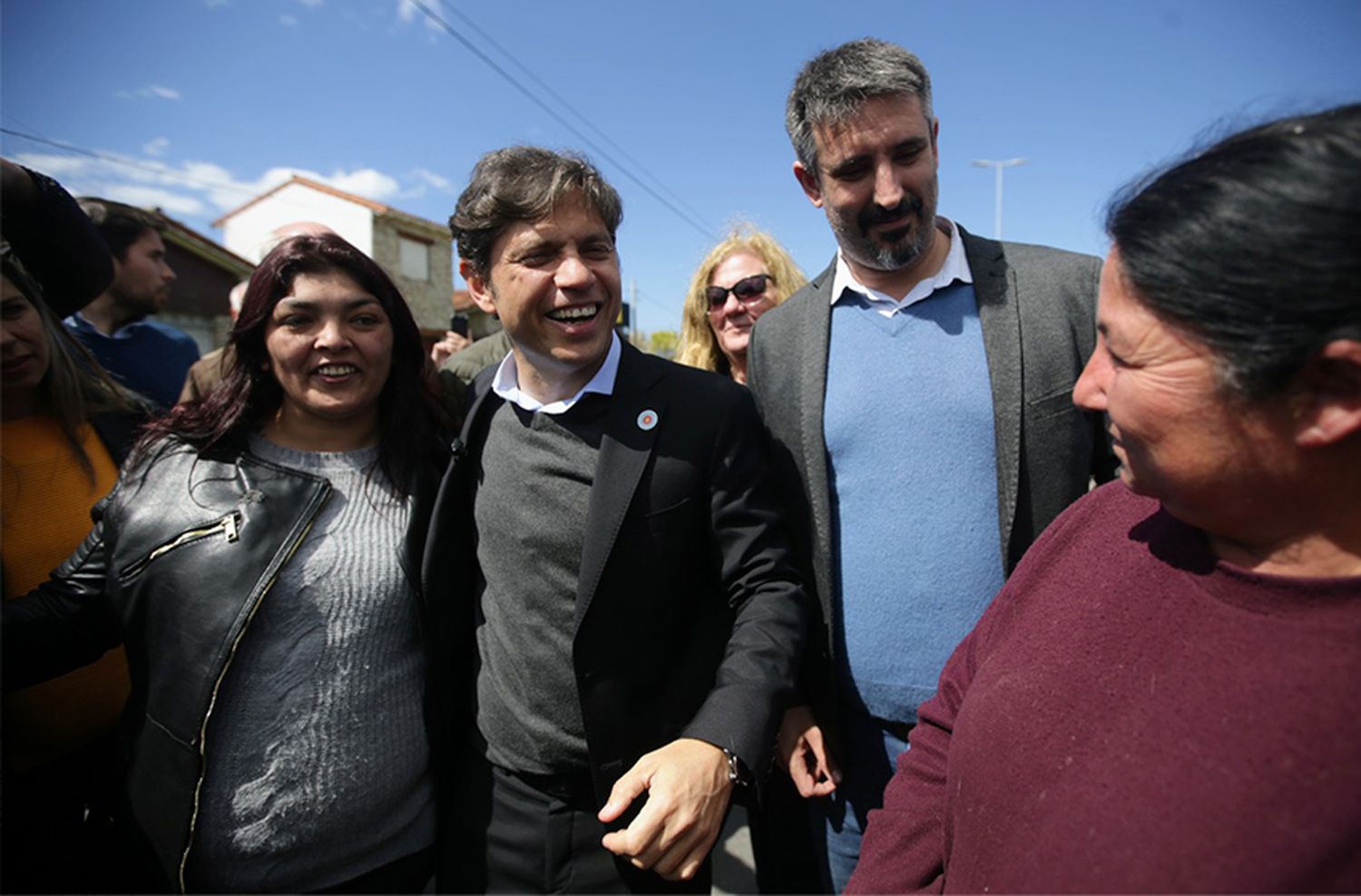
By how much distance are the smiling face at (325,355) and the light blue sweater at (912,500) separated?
53.2 inches

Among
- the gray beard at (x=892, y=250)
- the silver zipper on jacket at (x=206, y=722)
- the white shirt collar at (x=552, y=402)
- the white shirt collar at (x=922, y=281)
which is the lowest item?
the silver zipper on jacket at (x=206, y=722)

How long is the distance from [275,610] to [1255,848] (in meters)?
1.97

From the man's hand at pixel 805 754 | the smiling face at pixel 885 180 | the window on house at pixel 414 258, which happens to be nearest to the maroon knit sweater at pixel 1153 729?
the man's hand at pixel 805 754

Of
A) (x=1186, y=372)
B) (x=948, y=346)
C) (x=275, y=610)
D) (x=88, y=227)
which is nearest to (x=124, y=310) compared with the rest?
(x=88, y=227)

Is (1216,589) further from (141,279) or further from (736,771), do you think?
(141,279)

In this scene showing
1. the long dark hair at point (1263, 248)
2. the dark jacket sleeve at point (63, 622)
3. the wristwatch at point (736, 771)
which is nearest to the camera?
the long dark hair at point (1263, 248)

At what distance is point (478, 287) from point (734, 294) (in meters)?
1.59

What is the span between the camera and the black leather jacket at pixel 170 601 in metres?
1.68

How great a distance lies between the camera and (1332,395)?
77cm

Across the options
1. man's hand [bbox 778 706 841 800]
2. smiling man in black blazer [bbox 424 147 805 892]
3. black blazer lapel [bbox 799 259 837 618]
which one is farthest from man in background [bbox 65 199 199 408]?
man's hand [bbox 778 706 841 800]

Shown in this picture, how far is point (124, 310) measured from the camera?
3936 mm

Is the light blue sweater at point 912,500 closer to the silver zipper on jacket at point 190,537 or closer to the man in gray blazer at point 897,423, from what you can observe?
the man in gray blazer at point 897,423

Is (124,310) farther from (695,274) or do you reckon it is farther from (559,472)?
(559,472)

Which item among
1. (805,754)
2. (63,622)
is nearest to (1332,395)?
(805,754)
